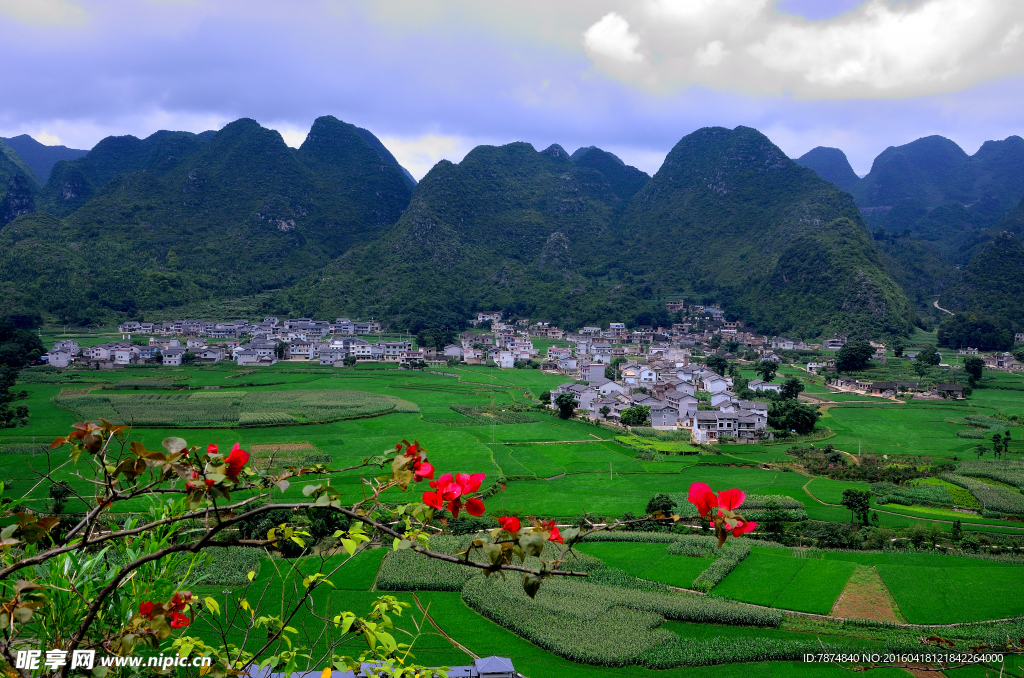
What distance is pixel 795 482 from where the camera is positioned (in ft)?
66.1

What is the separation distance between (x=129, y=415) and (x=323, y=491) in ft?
93.2

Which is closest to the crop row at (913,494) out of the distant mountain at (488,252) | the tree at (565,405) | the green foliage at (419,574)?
the green foliage at (419,574)

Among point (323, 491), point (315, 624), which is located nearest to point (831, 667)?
point (315, 624)

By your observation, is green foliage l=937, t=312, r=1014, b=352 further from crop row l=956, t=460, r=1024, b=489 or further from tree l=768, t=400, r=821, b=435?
crop row l=956, t=460, r=1024, b=489

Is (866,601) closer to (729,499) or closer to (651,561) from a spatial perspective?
(651,561)

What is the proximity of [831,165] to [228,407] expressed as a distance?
485ft

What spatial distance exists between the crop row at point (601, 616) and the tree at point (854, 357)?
3255cm

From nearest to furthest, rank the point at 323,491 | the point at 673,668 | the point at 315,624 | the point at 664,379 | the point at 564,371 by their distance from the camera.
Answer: the point at 323,491 → the point at 673,668 → the point at 315,624 → the point at 664,379 → the point at 564,371

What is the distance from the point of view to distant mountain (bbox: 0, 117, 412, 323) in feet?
185

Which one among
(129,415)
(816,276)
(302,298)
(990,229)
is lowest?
(129,415)

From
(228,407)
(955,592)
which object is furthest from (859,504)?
(228,407)

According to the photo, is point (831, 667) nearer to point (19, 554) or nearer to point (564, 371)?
point (19, 554)

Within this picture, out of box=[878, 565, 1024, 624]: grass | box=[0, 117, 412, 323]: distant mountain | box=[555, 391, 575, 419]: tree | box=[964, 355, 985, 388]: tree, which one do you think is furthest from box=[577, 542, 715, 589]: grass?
box=[0, 117, 412, 323]: distant mountain

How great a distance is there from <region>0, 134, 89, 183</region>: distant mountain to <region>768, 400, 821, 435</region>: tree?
139 m
